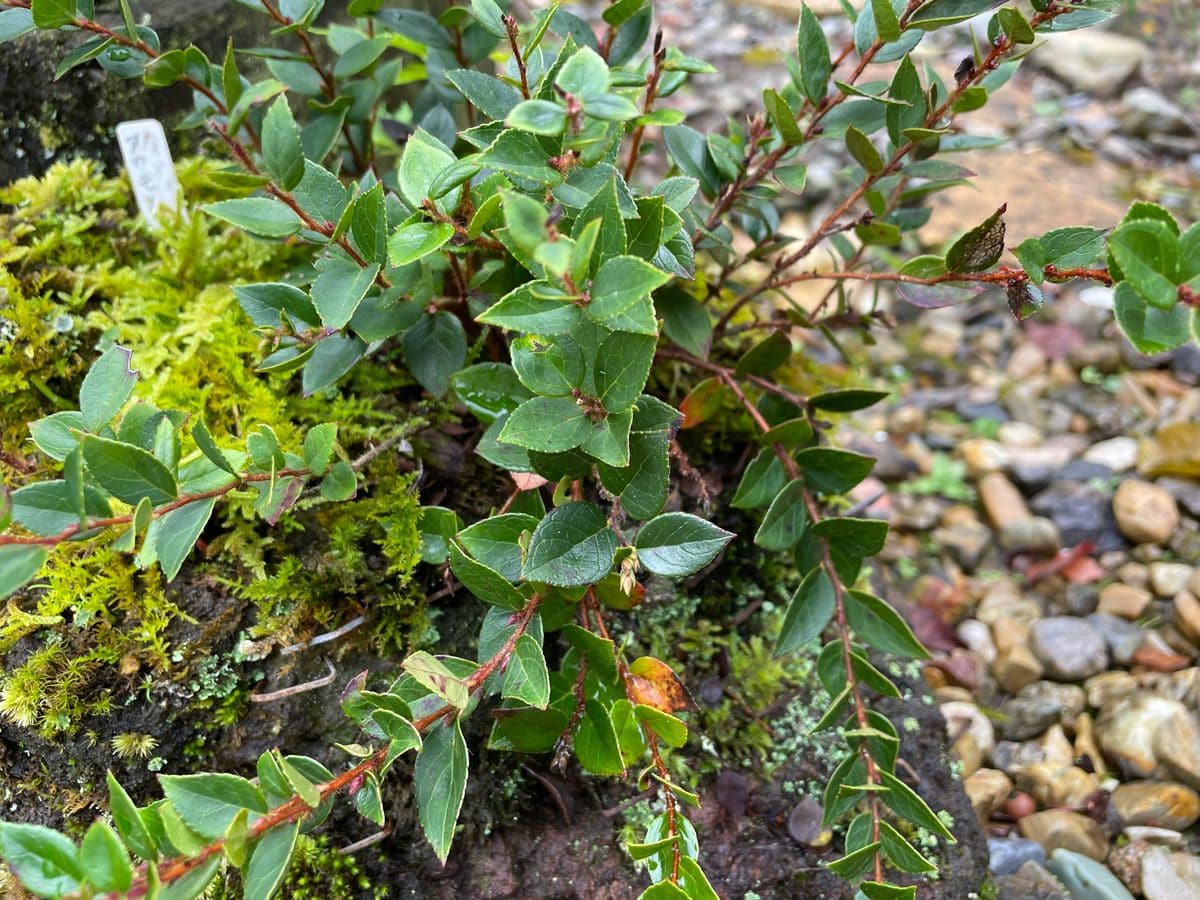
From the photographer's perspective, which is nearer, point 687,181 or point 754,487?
point 687,181

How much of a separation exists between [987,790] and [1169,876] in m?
0.35

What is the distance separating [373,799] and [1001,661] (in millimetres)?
1846

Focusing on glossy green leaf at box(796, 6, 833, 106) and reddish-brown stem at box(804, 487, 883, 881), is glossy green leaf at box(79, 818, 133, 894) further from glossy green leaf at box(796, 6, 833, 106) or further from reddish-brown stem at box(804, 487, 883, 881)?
glossy green leaf at box(796, 6, 833, 106)

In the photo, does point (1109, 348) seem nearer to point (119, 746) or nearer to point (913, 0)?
point (913, 0)

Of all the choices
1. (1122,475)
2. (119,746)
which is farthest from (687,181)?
(1122,475)

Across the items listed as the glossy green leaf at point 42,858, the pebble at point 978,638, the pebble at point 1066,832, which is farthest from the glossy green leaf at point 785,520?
the pebble at point 978,638

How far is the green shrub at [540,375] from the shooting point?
95 cm

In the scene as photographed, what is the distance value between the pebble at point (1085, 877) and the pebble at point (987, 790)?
169 mm

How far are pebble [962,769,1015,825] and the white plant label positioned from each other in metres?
2.15

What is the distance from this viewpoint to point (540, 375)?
3.54 ft

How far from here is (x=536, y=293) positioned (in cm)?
95

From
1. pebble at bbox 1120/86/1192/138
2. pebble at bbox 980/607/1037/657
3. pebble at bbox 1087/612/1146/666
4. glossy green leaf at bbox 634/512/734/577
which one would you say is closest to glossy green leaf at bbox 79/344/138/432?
glossy green leaf at bbox 634/512/734/577

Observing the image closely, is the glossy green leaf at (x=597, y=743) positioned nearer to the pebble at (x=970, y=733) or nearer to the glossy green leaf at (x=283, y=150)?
the glossy green leaf at (x=283, y=150)

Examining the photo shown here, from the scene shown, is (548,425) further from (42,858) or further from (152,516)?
(42,858)
